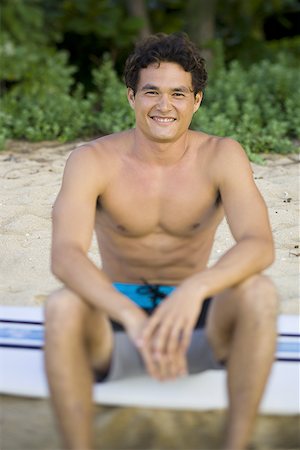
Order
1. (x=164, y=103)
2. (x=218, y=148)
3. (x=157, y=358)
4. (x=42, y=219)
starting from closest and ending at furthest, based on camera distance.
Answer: (x=157, y=358) < (x=164, y=103) < (x=218, y=148) < (x=42, y=219)

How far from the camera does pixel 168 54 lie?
2.74 m

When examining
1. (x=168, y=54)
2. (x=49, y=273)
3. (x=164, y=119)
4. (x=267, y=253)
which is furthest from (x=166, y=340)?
(x=49, y=273)

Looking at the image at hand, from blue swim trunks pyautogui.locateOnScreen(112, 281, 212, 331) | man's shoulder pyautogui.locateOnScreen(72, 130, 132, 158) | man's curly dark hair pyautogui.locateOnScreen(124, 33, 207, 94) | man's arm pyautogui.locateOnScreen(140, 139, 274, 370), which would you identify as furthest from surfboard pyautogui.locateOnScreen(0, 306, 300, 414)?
man's curly dark hair pyautogui.locateOnScreen(124, 33, 207, 94)

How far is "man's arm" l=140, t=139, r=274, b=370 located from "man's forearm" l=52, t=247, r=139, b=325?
0.34ft

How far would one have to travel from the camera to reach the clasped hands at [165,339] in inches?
90.7

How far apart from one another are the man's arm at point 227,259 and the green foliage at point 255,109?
9.32ft

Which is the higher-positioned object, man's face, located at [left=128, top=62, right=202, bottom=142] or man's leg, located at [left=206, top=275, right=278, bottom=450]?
man's face, located at [left=128, top=62, right=202, bottom=142]

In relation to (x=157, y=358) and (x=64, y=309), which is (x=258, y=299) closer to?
(x=157, y=358)

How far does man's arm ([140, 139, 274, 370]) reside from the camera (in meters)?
2.33

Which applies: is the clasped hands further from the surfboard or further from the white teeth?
the white teeth

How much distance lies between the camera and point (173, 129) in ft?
9.11

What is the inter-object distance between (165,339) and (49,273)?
5.71 feet

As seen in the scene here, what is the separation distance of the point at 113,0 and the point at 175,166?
565 cm

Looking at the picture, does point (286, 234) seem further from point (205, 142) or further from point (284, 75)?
point (284, 75)
